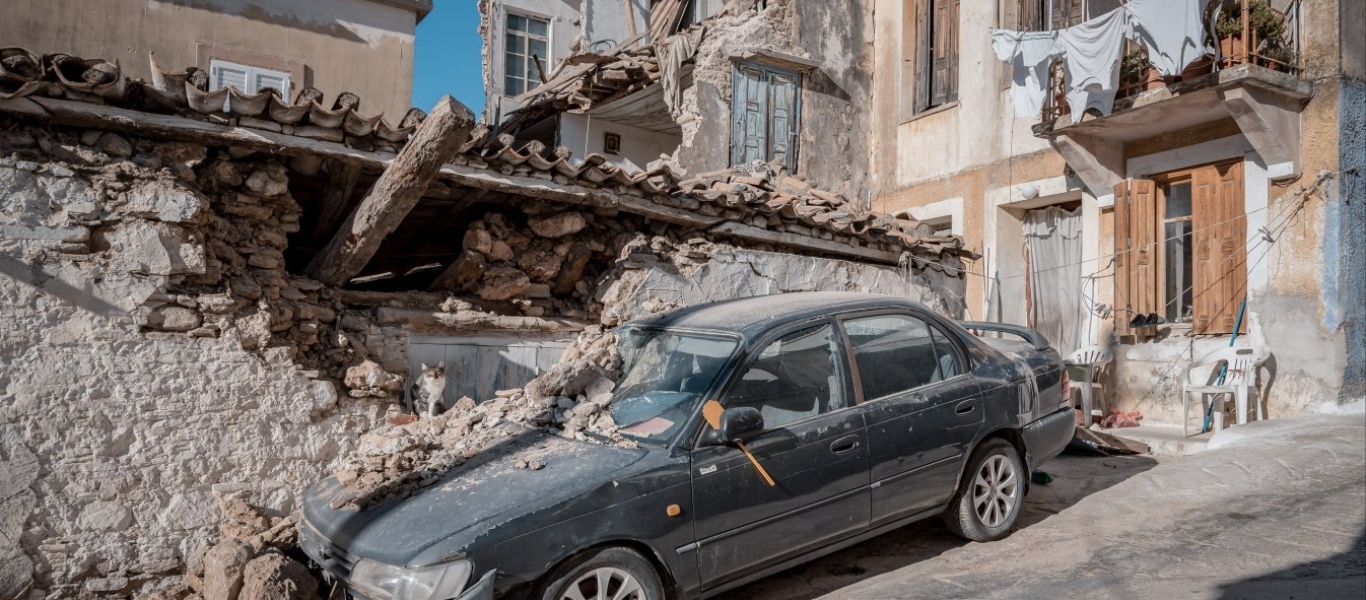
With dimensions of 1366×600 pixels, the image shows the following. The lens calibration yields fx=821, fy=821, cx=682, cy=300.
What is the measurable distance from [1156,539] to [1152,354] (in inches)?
235

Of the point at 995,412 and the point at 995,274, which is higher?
the point at 995,274

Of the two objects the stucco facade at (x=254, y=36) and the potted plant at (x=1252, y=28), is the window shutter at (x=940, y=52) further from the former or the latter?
the stucco facade at (x=254, y=36)

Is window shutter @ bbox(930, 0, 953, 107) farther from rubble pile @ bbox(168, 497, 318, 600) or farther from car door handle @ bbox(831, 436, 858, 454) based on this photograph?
rubble pile @ bbox(168, 497, 318, 600)

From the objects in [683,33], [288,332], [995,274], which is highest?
[683,33]

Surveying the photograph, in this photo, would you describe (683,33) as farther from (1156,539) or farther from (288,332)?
(1156,539)

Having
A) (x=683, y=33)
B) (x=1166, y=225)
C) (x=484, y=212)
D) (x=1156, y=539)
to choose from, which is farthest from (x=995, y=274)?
(x=484, y=212)

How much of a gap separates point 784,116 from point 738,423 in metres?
9.73

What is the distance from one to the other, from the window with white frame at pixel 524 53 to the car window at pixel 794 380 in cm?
1225

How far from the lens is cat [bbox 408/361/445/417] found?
19.5 feet

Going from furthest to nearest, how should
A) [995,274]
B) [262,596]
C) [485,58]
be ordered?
1. [485,58]
2. [995,274]
3. [262,596]

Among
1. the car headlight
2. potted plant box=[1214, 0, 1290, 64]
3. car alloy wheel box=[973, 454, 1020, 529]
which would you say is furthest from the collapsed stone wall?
potted plant box=[1214, 0, 1290, 64]

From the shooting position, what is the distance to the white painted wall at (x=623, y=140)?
1345cm

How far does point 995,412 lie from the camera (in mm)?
5000

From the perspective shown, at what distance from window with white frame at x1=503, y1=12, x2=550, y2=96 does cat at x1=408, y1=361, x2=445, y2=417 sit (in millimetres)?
10515
